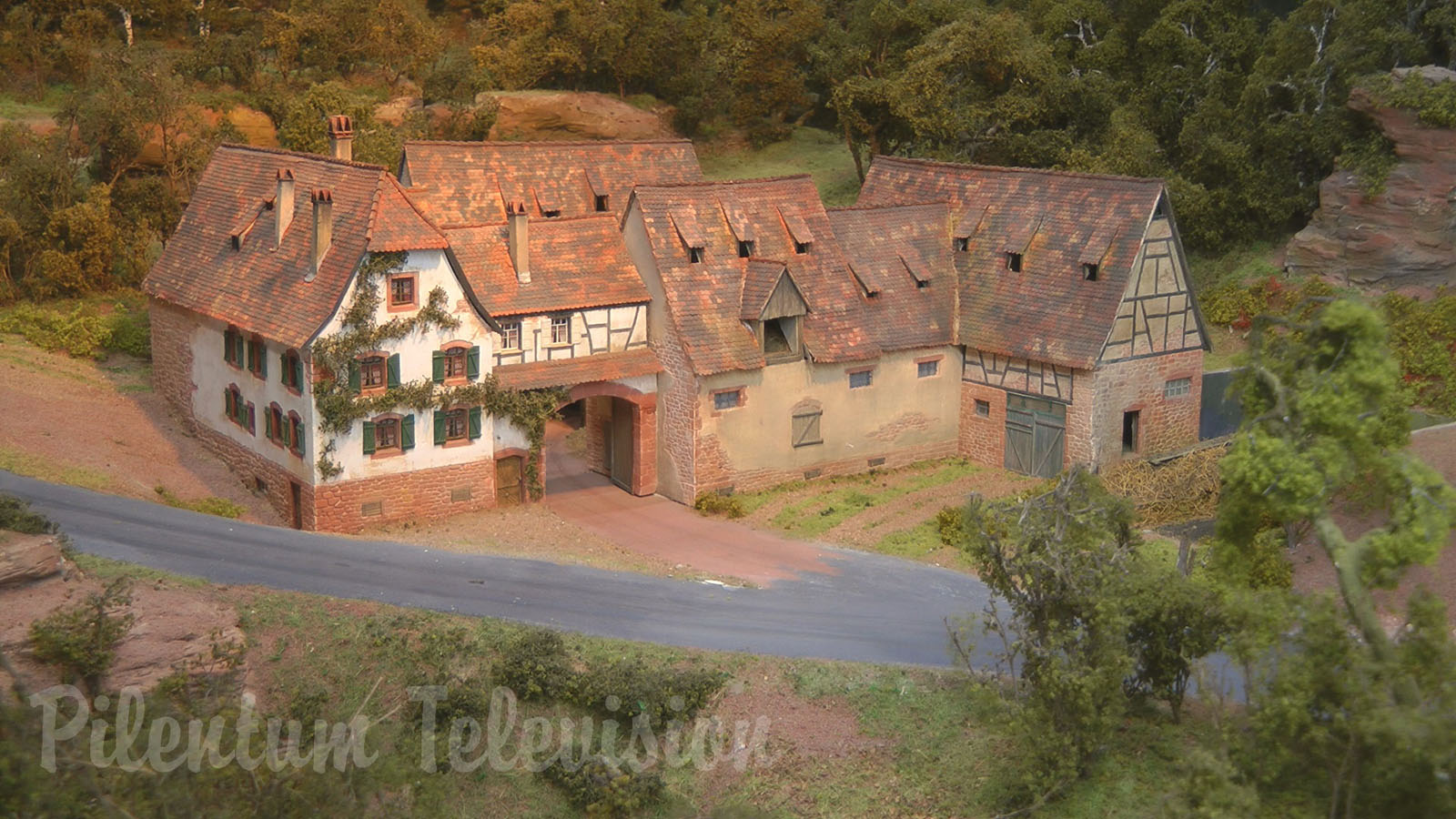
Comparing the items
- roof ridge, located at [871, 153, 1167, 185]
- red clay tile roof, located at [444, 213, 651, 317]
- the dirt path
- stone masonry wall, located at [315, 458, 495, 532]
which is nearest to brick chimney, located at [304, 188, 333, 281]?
red clay tile roof, located at [444, 213, 651, 317]

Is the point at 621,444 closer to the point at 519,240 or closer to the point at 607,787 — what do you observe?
the point at 519,240

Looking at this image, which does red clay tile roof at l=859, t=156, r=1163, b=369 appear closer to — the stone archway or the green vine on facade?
the stone archway

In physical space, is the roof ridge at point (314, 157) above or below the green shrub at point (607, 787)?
above

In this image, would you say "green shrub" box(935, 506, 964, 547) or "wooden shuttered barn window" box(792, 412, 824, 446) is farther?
"wooden shuttered barn window" box(792, 412, 824, 446)

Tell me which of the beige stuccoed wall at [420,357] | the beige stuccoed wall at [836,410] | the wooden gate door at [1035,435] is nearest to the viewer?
the beige stuccoed wall at [420,357]

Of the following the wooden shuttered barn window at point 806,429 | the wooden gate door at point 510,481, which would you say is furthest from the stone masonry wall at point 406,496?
the wooden shuttered barn window at point 806,429

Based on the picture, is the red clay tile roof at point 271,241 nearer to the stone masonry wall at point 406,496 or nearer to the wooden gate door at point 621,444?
the stone masonry wall at point 406,496
